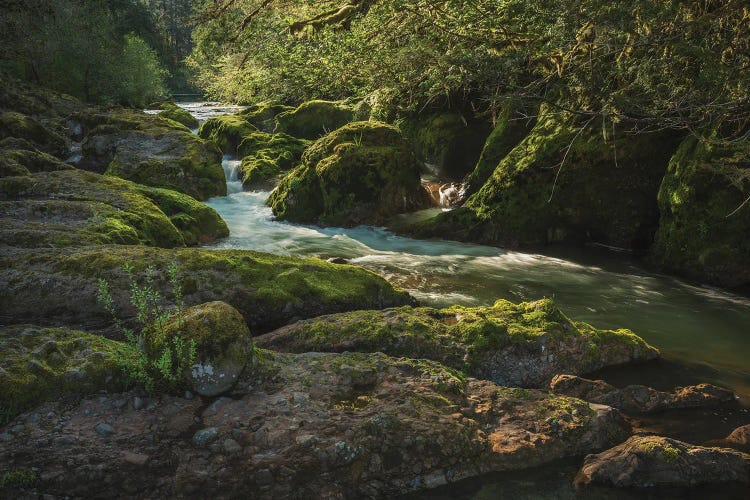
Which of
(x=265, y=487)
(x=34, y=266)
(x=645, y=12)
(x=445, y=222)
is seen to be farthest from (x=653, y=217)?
(x=34, y=266)

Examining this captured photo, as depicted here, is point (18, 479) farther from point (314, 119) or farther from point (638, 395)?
point (314, 119)

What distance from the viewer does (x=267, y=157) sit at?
19.0 m

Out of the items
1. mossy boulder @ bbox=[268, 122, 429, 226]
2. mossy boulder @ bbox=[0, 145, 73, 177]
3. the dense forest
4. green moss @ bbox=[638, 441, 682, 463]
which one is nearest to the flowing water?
the dense forest

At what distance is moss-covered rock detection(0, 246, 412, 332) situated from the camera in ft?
19.1

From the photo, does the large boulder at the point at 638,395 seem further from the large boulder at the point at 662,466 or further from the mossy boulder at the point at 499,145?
the mossy boulder at the point at 499,145

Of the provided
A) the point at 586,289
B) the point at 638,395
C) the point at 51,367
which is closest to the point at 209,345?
the point at 51,367

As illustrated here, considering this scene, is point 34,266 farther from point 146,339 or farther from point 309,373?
point 309,373

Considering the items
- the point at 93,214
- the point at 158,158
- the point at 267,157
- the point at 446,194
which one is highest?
the point at 267,157

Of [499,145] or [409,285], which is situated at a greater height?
[499,145]

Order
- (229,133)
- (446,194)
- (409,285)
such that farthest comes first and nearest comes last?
(229,133) < (446,194) < (409,285)

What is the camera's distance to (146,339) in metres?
4.22

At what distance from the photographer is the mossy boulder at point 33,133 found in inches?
655

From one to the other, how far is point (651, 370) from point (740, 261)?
4.62 m

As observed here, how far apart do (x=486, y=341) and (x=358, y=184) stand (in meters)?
8.78
